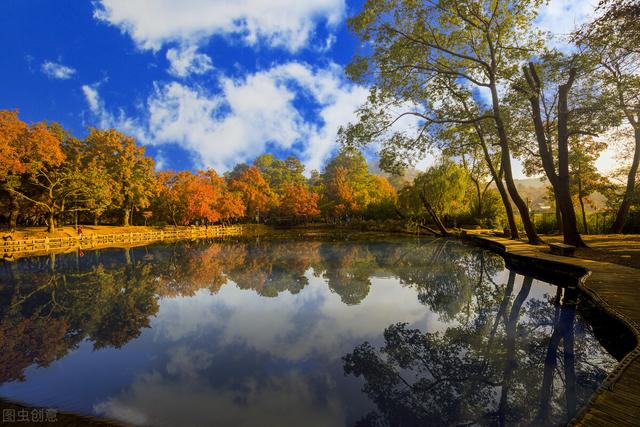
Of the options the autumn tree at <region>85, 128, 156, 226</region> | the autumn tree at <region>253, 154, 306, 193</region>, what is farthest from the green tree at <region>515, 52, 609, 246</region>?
the autumn tree at <region>253, 154, 306, 193</region>

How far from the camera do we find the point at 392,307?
25.8 feet

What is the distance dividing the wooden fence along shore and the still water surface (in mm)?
15232

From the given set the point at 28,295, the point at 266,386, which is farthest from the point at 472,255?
the point at 28,295

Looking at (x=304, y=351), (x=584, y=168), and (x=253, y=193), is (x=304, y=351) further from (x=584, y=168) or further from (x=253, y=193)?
(x=253, y=193)

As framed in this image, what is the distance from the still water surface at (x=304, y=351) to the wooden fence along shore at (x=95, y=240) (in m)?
15.2

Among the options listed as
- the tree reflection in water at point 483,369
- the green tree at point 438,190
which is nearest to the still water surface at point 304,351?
the tree reflection in water at point 483,369

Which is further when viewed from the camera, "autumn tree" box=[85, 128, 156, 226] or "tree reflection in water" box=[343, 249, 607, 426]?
"autumn tree" box=[85, 128, 156, 226]

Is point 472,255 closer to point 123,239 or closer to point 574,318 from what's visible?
point 574,318

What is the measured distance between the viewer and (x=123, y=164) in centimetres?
3344

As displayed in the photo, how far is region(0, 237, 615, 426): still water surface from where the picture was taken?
12.4 feet

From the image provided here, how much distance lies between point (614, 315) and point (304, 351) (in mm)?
5246

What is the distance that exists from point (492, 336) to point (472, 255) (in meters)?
11.4

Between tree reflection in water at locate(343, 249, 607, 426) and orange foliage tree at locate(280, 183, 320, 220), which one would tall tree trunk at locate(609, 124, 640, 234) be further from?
orange foliage tree at locate(280, 183, 320, 220)

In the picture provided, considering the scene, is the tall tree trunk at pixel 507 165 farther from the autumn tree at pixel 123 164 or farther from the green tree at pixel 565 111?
the autumn tree at pixel 123 164
